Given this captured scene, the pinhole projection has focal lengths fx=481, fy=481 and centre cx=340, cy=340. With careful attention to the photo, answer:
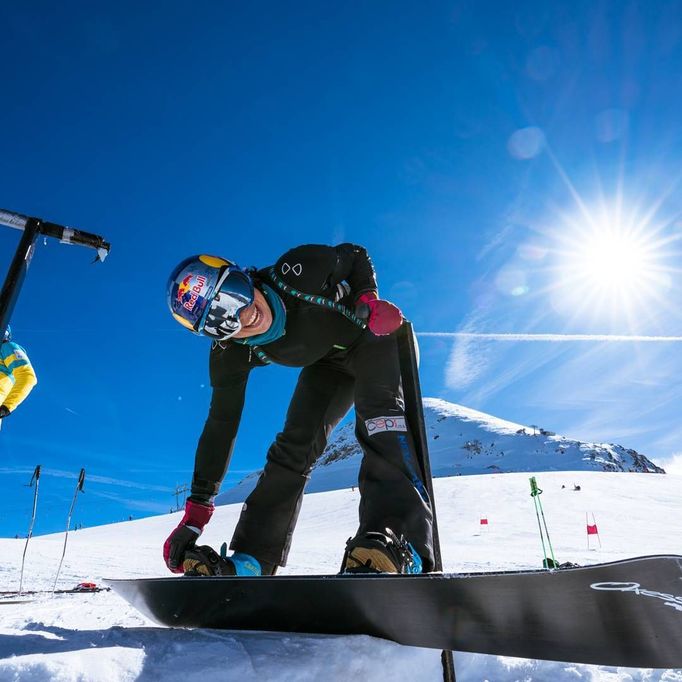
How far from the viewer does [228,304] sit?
2557mm

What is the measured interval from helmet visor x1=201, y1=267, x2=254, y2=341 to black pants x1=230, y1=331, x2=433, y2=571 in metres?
0.79

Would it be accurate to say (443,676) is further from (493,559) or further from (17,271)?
(493,559)

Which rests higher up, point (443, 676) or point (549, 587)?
point (549, 587)

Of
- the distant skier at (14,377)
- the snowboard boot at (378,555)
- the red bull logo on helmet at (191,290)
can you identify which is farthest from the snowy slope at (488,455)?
the snowboard boot at (378,555)

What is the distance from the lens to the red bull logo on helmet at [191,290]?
2559 mm

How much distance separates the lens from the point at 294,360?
298 centimetres

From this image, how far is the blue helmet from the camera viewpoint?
8.37ft

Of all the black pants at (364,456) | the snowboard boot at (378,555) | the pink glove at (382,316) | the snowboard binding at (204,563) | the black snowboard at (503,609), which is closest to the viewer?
the black snowboard at (503,609)

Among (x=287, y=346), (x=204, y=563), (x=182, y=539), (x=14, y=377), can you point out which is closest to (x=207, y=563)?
(x=204, y=563)

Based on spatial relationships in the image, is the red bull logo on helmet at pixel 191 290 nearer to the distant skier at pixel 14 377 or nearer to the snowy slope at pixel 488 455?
the distant skier at pixel 14 377

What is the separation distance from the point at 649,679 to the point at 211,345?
2.67 m

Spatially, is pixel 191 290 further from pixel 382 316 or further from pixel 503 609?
pixel 503 609

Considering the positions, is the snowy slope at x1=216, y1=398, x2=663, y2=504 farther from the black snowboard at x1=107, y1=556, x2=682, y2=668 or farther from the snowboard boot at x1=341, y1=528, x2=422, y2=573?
the black snowboard at x1=107, y1=556, x2=682, y2=668

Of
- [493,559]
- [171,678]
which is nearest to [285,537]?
[171,678]
